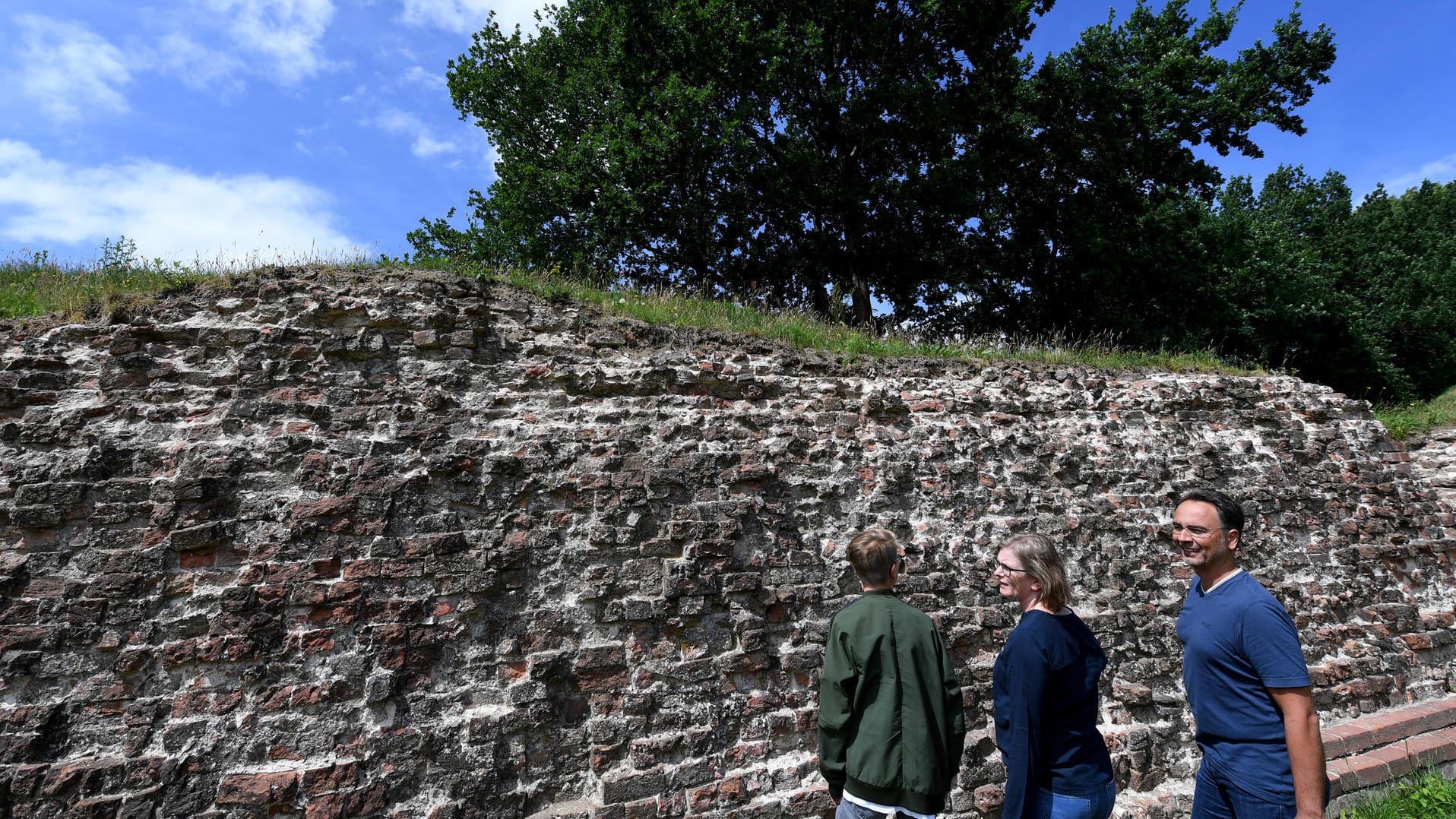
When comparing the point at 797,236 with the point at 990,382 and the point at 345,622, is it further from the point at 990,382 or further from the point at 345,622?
the point at 345,622

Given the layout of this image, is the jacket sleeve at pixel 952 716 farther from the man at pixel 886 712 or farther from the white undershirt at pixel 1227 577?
the white undershirt at pixel 1227 577

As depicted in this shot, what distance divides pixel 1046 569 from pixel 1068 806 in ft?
3.15

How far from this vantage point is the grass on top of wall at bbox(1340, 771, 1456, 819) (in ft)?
14.9

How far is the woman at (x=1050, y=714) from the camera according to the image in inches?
110

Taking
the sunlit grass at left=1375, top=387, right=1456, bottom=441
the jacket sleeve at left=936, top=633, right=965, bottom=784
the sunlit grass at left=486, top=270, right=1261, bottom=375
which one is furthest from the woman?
the sunlit grass at left=1375, top=387, right=1456, bottom=441

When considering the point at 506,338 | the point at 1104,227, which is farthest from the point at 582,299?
the point at 1104,227

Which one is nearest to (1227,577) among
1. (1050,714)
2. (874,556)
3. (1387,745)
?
(1050,714)

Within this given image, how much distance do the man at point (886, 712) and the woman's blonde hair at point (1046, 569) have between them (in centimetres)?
51

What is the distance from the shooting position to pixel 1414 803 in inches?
184

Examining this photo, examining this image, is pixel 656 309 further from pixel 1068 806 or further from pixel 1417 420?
pixel 1417 420

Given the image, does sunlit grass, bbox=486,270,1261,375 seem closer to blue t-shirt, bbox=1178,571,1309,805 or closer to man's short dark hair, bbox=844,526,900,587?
man's short dark hair, bbox=844,526,900,587

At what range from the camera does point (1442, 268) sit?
67.4ft

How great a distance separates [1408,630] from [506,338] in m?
8.87

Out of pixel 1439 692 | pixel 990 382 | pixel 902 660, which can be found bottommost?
pixel 1439 692
